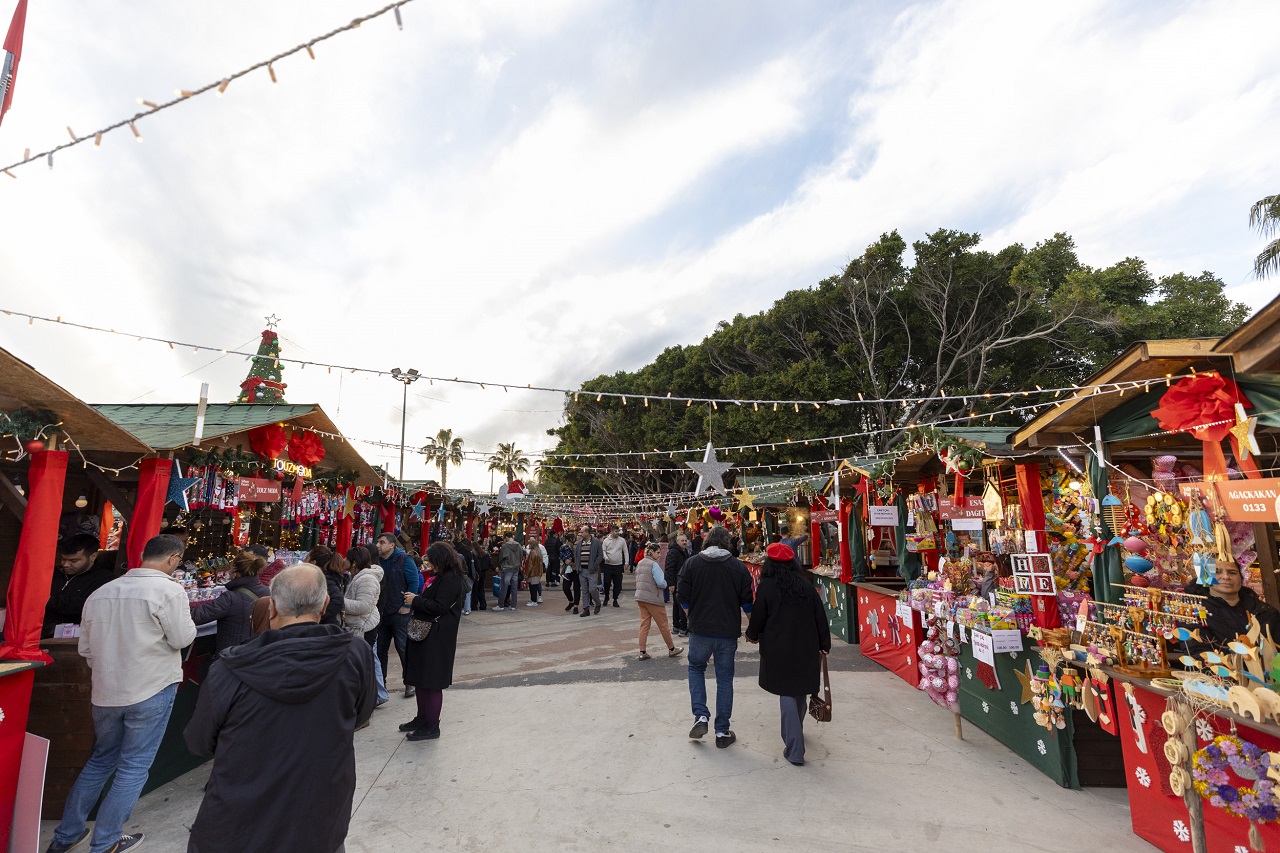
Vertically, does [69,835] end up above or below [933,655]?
below

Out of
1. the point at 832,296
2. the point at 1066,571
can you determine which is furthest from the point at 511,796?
the point at 832,296

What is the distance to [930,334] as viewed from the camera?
18.3 meters

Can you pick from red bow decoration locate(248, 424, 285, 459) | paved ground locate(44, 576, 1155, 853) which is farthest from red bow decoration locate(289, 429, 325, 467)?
paved ground locate(44, 576, 1155, 853)

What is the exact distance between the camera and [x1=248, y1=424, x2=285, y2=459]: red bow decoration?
22.5 feet

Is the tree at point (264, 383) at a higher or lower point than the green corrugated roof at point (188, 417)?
higher

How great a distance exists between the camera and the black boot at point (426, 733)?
181 inches

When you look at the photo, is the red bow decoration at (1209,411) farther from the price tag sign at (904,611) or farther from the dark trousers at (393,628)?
the dark trousers at (393,628)

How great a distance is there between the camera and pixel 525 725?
4.99 metres

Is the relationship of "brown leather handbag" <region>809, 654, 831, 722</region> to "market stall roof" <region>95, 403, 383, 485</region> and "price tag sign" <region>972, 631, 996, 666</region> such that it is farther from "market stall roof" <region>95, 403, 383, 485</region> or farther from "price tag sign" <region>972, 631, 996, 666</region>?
"market stall roof" <region>95, 403, 383, 485</region>

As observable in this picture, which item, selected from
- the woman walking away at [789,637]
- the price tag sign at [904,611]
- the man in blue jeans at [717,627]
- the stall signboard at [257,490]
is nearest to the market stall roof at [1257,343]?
the woman walking away at [789,637]

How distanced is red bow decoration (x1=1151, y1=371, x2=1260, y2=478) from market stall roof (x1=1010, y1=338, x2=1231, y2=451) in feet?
0.48

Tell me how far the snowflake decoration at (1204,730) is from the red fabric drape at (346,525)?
9.67 metres

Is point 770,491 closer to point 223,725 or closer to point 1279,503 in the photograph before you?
point 1279,503

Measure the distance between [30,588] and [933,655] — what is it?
644 cm
